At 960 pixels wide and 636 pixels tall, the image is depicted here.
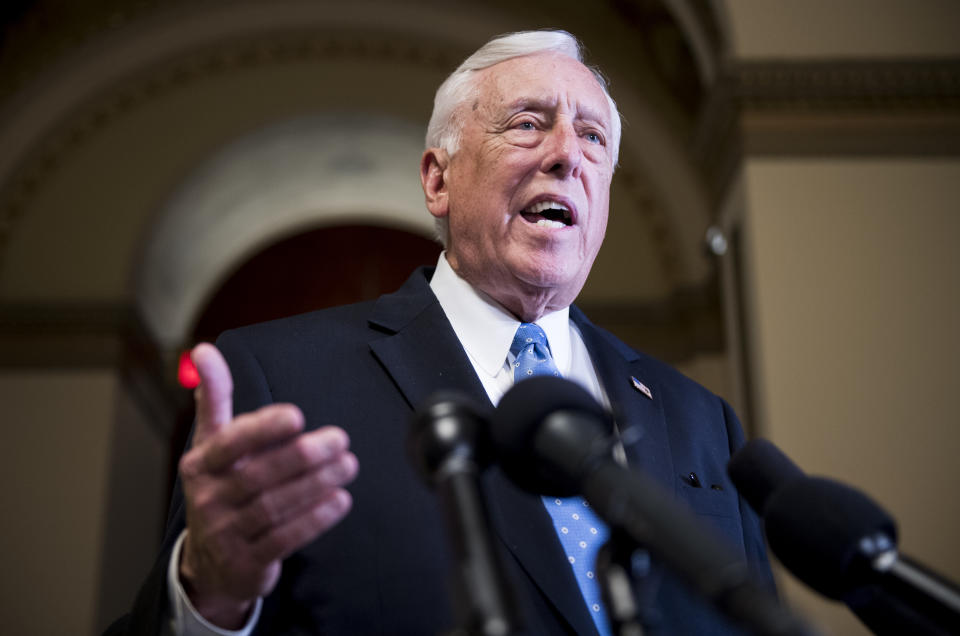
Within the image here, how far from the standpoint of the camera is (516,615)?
878mm

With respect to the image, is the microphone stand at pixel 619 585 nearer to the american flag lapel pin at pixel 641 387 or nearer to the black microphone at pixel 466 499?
the black microphone at pixel 466 499

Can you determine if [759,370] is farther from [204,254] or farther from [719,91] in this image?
[204,254]

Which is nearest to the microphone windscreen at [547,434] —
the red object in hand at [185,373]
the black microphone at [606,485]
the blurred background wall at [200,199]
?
the black microphone at [606,485]

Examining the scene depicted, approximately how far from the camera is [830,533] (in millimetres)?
1113

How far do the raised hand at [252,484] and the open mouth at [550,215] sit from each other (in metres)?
1.11

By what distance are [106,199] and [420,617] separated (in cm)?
866

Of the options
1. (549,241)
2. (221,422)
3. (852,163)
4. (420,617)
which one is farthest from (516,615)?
(852,163)

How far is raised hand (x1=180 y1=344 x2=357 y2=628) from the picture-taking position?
3.45ft

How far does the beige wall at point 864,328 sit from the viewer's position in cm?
531

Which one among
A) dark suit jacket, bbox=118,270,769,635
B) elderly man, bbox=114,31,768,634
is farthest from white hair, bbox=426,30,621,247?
dark suit jacket, bbox=118,270,769,635

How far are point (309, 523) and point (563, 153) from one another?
1237mm

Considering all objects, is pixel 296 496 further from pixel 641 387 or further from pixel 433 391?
pixel 641 387

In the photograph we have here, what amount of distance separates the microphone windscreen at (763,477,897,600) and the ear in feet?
4.55

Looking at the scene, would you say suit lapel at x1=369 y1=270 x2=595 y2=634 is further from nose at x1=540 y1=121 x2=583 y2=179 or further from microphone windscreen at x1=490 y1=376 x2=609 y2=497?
microphone windscreen at x1=490 y1=376 x2=609 y2=497
